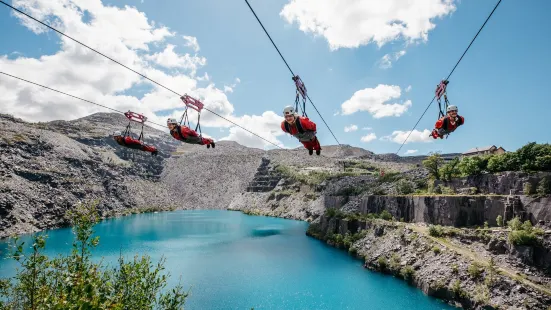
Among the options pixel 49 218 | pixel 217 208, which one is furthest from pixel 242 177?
pixel 49 218

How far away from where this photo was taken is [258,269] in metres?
41.4

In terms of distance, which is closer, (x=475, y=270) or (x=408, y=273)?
(x=475, y=270)

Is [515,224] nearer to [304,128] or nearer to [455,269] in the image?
[455,269]

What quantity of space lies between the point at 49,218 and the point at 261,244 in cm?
5126

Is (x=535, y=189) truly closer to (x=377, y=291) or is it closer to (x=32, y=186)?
(x=377, y=291)

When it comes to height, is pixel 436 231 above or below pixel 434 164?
below

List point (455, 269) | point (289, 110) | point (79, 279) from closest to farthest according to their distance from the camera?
point (79, 279), point (289, 110), point (455, 269)

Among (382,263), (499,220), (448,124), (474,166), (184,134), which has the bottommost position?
(382,263)

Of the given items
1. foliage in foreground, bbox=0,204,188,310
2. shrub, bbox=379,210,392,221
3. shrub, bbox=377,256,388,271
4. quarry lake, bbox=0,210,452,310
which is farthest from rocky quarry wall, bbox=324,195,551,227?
foliage in foreground, bbox=0,204,188,310

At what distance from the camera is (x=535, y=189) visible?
1205 inches

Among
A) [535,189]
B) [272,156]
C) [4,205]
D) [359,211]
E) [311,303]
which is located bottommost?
[311,303]

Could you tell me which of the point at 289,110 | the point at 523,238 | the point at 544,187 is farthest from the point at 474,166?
the point at 289,110

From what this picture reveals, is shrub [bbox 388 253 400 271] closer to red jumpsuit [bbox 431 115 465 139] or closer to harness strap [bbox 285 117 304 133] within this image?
red jumpsuit [bbox 431 115 465 139]

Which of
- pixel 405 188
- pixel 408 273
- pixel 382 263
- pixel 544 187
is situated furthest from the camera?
pixel 405 188
